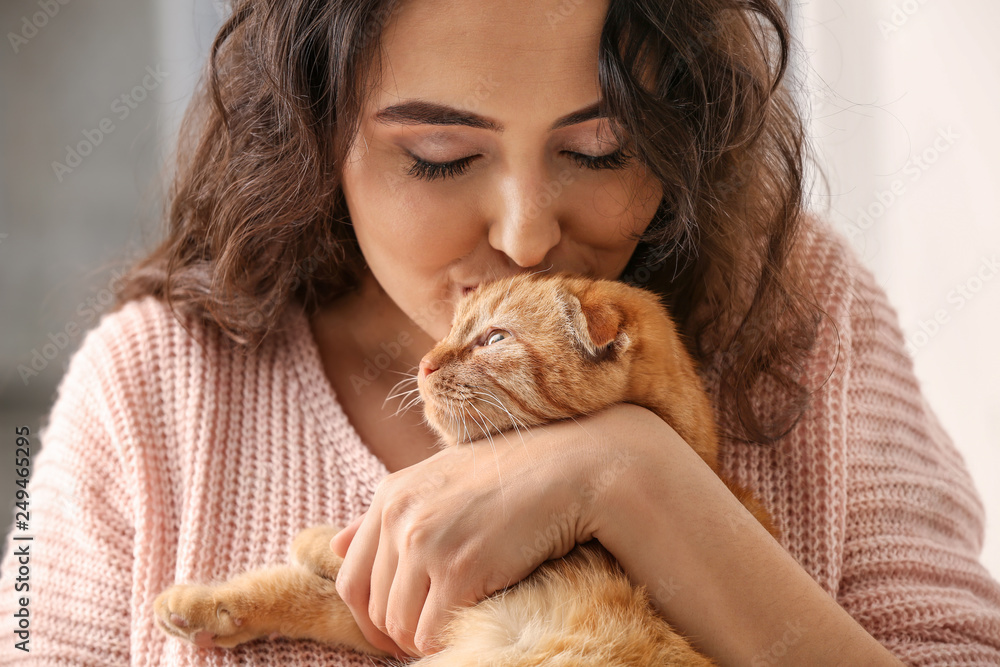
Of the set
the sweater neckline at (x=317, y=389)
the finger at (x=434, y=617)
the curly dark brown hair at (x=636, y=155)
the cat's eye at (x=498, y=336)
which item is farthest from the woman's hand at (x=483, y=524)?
the curly dark brown hair at (x=636, y=155)

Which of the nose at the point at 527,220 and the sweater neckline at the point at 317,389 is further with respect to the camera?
the sweater neckline at the point at 317,389

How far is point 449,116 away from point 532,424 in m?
0.44

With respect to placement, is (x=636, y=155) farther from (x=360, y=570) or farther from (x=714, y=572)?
(x=360, y=570)

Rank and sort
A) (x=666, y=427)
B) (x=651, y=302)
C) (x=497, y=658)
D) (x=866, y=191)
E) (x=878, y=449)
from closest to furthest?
(x=497, y=658) < (x=666, y=427) < (x=651, y=302) < (x=878, y=449) < (x=866, y=191)

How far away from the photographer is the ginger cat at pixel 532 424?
919mm

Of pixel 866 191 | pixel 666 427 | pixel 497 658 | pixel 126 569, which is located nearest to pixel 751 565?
pixel 666 427

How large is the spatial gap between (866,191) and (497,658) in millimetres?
2094

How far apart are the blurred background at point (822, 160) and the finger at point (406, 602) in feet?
3.38

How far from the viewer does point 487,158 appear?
108 centimetres

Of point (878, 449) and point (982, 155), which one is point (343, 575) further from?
point (982, 155)

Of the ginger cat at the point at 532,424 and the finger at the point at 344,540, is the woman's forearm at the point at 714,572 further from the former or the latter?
the finger at the point at 344,540

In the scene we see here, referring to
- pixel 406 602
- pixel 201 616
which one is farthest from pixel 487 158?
pixel 201 616

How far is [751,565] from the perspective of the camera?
0.98 m

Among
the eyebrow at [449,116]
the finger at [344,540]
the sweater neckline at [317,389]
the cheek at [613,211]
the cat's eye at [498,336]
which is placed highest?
the eyebrow at [449,116]
